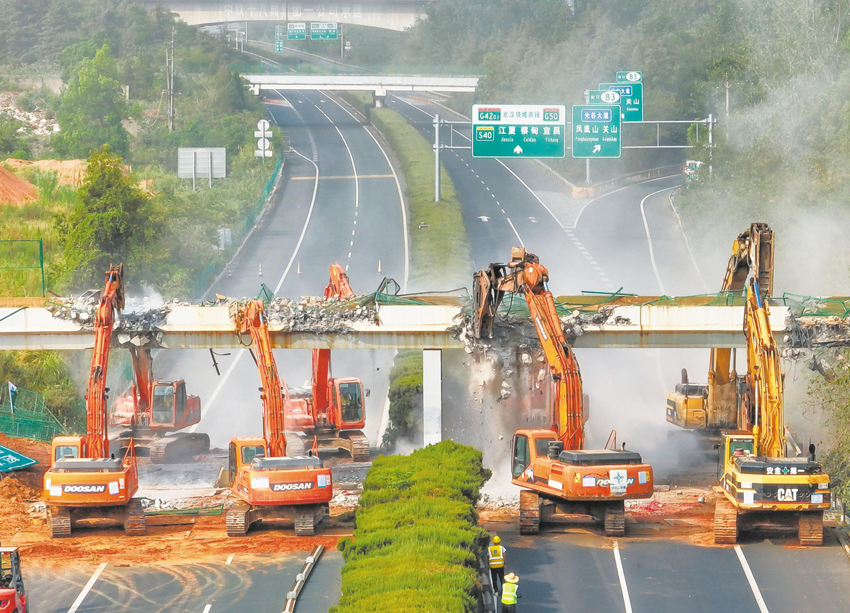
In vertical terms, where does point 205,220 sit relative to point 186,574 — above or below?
above

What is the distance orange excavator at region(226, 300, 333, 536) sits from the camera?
37.2 meters

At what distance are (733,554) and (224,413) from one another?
32.8m

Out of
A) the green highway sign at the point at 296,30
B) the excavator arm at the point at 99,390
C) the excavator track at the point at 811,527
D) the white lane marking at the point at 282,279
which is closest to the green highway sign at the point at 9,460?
the excavator arm at the point at 99,390

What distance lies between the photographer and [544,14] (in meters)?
159

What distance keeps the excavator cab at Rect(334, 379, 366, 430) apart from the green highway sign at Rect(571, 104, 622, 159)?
2692 centimetres

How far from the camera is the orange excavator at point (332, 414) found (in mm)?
49750

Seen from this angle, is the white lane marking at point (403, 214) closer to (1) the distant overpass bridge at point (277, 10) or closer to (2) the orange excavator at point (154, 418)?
(2) the orange excavator at point (154, 418)

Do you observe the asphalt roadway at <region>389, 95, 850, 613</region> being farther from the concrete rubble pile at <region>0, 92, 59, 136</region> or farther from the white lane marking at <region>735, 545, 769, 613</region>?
the concrete rubble pile at <region>0, 92, 59, 136</region>

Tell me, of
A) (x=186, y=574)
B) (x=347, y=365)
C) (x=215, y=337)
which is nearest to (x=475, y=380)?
(x=215, y=337)

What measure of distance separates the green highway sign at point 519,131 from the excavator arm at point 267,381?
29022 mm

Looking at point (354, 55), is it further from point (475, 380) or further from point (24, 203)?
point (475, 380)

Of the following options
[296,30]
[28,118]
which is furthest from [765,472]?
[296,30]

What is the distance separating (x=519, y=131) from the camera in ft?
226

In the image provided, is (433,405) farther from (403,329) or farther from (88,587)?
(88,587)
